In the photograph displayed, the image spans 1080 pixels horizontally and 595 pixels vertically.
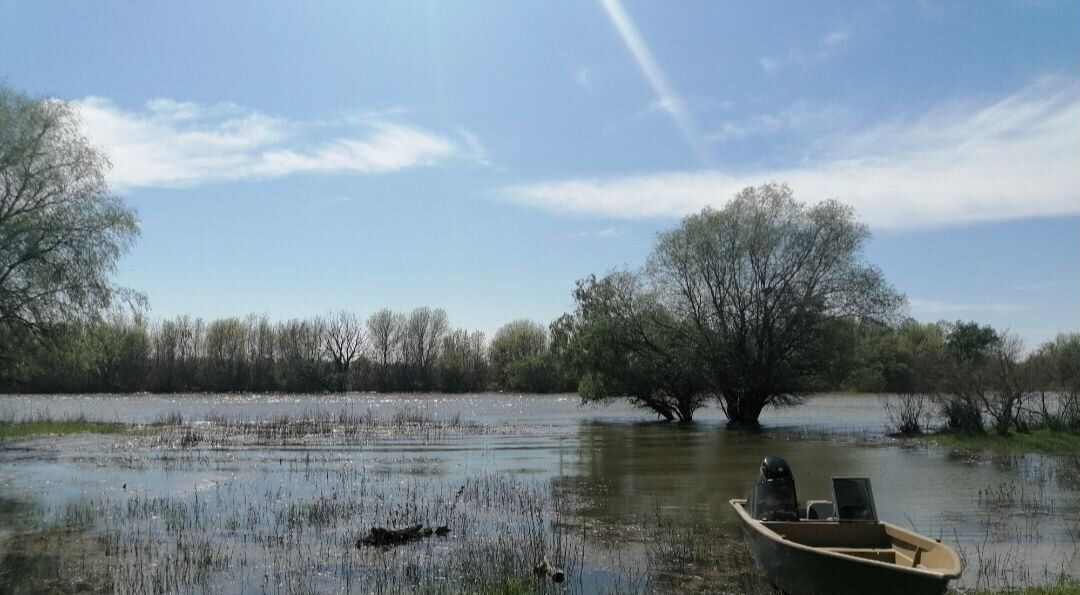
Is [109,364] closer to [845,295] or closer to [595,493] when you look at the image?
[845,295]

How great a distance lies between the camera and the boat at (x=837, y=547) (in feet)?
29.2

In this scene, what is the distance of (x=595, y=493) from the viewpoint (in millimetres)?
19219

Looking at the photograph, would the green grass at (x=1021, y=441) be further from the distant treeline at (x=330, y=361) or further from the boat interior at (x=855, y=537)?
the distant treeline at (x=330, y=361)

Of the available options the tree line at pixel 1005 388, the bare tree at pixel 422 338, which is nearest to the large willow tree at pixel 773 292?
the tree line at pixel 1005 388

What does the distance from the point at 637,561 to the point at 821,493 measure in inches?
333

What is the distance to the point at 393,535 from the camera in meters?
13.6

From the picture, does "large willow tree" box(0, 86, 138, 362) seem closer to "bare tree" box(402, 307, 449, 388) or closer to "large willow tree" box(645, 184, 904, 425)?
"large willow tree" box(645, 184, 904, 425)

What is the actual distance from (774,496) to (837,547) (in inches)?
58.0

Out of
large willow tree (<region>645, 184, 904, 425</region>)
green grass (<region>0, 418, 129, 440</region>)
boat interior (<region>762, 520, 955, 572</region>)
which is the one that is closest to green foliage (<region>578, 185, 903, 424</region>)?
large willow tree (<region>645, 184, 904, 425</region>)

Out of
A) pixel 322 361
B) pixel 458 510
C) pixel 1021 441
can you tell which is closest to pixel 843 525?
pixel 458 510

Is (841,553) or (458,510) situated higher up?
(841,553)

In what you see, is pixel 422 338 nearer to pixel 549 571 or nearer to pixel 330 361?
pixel 330 361

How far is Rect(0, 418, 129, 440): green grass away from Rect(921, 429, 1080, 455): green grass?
33394 mm

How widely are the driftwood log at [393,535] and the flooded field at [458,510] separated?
6.0 inches
